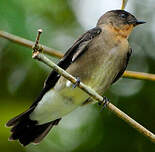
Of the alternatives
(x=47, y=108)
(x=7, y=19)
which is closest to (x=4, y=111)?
(x=47, y=108)

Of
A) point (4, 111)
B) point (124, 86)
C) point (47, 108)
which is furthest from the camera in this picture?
point (124, 86)

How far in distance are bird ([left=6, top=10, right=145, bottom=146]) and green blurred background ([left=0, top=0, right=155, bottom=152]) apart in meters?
0.14

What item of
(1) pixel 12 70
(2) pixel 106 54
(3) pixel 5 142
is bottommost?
(3) pixel 5 142

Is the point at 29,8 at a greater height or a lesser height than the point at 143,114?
greater

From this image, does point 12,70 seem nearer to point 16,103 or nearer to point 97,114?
point 16,103

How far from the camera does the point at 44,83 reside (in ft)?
15.3

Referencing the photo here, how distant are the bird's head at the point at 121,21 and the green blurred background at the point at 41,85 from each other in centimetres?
36

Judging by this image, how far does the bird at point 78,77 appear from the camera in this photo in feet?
15.3

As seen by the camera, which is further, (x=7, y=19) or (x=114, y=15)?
(x=114, y=15)

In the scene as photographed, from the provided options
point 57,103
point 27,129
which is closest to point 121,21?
point 57,103

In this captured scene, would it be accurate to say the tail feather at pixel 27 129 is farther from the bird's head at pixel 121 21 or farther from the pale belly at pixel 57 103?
the bird's head at pixel 121 21

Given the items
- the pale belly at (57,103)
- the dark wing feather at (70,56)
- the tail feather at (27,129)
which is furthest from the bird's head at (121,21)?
the tail feather at (27,129)

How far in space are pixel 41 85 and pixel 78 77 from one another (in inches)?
20.8

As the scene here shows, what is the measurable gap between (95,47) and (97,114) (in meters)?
0.69
